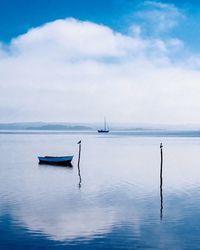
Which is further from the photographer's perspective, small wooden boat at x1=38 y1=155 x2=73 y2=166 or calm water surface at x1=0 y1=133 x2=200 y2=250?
small wooden boat at x1=38 y1=155 x2=73 y2=166

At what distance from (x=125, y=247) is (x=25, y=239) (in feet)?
21.9

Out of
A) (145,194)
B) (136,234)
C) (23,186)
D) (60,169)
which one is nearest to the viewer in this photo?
(136,234)

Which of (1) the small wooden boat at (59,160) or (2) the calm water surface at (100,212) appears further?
(1) the small wooden boat at (59,160)

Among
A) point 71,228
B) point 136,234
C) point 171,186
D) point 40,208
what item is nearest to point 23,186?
point 40,208

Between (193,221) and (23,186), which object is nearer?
(193,221)

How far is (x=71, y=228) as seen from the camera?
2888 centimetres

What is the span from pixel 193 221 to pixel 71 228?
980 centimetres

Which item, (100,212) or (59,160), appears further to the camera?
(59,160)

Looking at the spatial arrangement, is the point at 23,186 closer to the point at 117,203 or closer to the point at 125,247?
the point at 117,203

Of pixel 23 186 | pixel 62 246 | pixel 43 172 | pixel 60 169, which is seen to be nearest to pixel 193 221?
pixel 62 246

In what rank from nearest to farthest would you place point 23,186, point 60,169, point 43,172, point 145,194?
point 145,194
point 23,186
point 43,172
point 60,169

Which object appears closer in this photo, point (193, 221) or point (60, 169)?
point (193, 221)

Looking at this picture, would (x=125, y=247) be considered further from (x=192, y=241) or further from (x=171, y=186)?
(x=171, y=186)

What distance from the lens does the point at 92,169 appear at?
2869 inches
